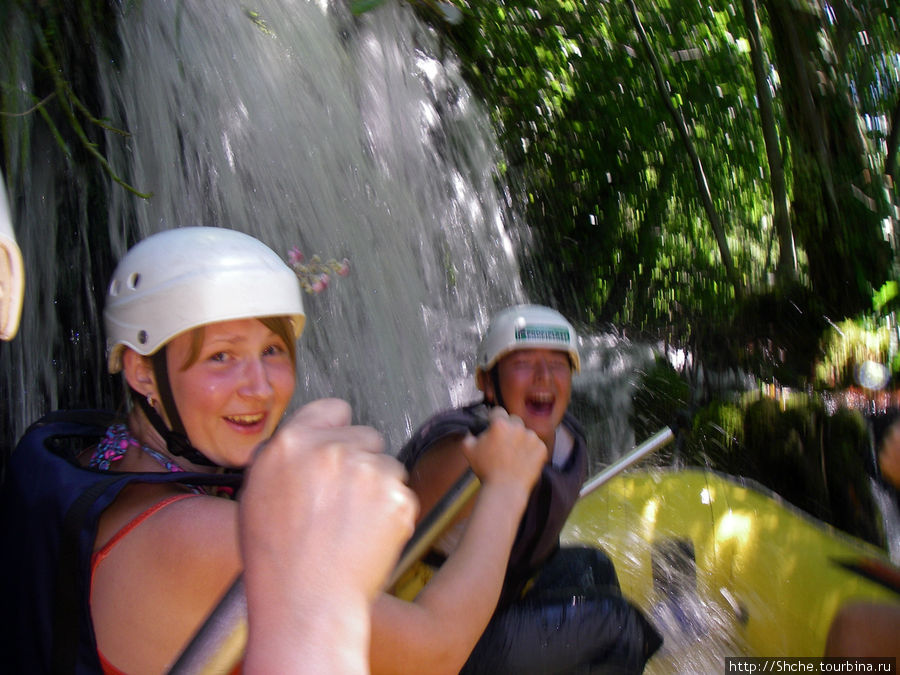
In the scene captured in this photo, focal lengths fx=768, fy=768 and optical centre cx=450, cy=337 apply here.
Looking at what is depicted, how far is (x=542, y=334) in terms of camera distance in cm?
329

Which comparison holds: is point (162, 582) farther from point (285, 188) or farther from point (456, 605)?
point (285, 188)

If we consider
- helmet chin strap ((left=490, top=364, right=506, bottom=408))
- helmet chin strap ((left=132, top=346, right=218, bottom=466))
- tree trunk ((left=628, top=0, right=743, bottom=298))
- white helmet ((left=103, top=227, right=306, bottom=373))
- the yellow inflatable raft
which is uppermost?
tree trunk ((left=628, top=0, right=743, bottom=298))

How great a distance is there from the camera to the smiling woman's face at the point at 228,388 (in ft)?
5.82

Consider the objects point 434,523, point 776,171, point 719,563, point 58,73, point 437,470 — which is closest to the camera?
point 434,523

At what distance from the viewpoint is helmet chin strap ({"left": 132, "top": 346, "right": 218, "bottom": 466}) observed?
5.78ft

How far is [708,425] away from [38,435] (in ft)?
22.7

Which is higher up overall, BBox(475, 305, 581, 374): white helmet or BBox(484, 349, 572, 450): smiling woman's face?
BBox(475, 305, 581, 374): white helmet

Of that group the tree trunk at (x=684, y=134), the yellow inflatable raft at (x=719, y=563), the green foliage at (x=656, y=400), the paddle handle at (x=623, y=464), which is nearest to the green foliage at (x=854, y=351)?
the tree trunk at (x=684, y=134)

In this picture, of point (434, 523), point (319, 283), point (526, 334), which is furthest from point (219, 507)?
point (526, 334)

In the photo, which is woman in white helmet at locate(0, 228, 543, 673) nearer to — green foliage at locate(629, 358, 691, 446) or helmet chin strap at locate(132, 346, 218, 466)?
helmet chin strap at locate(132, 346, 218, 466)

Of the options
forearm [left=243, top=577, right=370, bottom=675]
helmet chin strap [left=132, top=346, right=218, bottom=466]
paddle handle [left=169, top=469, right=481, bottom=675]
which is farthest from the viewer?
helmet chin strap [left=132, top=346, right=218, bottom=466]

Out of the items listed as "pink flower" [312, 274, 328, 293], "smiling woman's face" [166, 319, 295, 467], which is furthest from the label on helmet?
"smiling woman's face" [166, 319, 295, 467]

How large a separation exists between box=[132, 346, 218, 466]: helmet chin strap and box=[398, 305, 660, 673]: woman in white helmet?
0.88 m

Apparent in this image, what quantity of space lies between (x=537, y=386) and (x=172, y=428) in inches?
71.6
